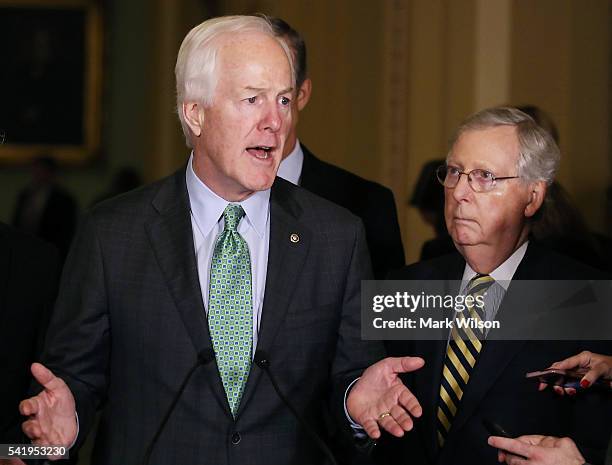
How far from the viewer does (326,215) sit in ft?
7.82

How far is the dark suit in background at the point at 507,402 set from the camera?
7.76 feet

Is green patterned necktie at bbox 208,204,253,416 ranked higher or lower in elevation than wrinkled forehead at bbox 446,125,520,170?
lower

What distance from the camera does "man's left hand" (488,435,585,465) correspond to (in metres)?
2.08

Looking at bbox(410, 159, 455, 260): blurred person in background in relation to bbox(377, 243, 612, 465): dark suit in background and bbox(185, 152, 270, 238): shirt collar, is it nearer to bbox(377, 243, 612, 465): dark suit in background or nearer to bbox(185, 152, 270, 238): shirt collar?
bbox(377, 243, 612, 465): dark suit in background

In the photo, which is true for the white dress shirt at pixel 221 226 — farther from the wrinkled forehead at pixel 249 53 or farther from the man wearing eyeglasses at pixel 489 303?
the man wearing eyeglasses at pixel 489 303

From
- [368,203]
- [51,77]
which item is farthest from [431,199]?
[51,77]

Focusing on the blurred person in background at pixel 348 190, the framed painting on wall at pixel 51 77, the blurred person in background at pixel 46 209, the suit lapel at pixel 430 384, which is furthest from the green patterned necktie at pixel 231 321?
the framed painting on wall at pixel 51 77

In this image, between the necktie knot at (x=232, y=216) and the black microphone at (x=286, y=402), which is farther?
the necktie knot at (x=232, y=216)

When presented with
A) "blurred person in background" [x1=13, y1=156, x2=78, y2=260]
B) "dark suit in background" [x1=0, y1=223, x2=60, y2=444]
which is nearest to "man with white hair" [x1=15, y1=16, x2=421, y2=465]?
"dark suit in background" [x1=0, y1=223, x2=60, y2=444]

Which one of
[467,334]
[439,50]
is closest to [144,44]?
[439,50]

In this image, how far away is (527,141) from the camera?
2.54 m

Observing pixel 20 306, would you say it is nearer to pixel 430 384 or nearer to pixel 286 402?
pixel 286 402

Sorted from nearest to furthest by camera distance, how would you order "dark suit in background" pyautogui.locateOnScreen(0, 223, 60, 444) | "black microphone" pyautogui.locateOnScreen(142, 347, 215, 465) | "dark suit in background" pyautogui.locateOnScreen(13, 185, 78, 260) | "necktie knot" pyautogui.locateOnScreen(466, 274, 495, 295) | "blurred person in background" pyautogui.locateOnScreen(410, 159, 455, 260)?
1. "black microphone" pyautogui.locateOnScreen(142, 347, 215, 465)
2. "dark suit in background" pyautogui.locateOnScreen(0, 223, 60, 444)
3. "necktie knot" pyautogui.locateOnScreen(466, 274, 495, 295)
4. "blurred person in background" pyautogui.locateOnScreen(410, 159, 455, 260)
5. "dark suit in background" pyautogui.locateOnScreen(13, 185, 78, 260)
